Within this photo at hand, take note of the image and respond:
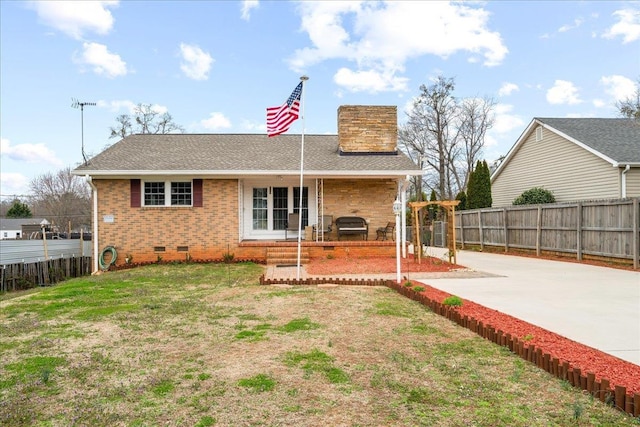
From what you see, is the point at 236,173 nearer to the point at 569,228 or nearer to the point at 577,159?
the point at 569,228

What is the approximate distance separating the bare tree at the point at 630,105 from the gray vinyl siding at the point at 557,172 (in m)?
15.3

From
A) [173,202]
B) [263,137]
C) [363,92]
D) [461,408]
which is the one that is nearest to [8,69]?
[173,202]

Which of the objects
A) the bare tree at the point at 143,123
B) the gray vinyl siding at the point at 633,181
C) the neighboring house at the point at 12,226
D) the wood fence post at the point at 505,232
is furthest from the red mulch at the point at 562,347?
the neighboring house at the point at 12,226

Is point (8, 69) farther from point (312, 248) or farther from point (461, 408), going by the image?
point (461, 408)

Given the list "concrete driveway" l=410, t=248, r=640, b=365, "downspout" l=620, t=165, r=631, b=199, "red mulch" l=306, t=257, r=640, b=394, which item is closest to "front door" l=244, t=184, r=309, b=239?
"concrete driveway" l=410, t=248, r=640, b=365

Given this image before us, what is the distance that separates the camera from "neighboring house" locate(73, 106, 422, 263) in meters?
14.4

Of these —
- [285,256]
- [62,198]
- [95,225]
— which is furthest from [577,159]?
[62,198]

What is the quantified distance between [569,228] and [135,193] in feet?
47.0

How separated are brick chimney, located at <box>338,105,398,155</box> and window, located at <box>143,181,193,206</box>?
566cm

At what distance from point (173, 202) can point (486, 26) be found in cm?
1569

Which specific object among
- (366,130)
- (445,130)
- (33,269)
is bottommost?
(33,269)

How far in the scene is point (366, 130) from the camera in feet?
54.3

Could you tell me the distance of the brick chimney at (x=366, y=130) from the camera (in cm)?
1642

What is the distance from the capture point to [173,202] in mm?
14625
